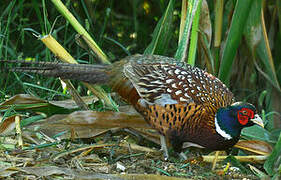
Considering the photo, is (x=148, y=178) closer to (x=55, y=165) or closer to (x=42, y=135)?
(x=55, y=165)

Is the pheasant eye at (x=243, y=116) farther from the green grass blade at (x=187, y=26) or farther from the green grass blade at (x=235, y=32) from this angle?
the green grass blade at (x=187, y=26)

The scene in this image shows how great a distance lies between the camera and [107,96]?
3.64m

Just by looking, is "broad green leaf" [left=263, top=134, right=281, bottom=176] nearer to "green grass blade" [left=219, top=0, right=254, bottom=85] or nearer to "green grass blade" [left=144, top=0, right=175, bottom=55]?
"green grass blade" [left=219, top=0, right=254, bottom=85]

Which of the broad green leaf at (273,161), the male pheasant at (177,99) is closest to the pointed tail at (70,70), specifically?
the male pheasant at (177,99)

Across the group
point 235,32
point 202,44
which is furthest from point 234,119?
point 202,44

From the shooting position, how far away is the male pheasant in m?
3.11

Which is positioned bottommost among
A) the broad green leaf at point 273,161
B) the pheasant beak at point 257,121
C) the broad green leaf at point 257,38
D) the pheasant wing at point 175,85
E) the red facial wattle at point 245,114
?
the broad green leaf at point 273,161

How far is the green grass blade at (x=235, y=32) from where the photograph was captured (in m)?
3.46

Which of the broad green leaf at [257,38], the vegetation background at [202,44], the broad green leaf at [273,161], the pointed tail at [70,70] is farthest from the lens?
the broad green leaf at [257,38]

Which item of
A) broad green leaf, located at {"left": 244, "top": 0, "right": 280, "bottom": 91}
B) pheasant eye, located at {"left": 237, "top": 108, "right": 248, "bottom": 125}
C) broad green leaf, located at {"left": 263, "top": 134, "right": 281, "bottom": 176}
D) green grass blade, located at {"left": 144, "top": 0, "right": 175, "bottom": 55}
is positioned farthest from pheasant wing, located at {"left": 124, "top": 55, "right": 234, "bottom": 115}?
broad green leaf, located at {"left": 244, "top": 0, "right": 280, "bottom": 91}

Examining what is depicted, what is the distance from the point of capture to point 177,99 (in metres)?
3.14

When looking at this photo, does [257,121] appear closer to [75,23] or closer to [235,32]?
[235,32]

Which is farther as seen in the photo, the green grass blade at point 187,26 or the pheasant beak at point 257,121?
the green grass blade at point 187,26

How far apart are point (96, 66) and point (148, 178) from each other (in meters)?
1.05
